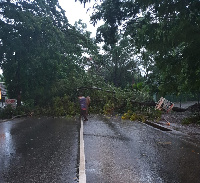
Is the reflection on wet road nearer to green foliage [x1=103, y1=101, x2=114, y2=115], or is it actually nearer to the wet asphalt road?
the wet asphalt road

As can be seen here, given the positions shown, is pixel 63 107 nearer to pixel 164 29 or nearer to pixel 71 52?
pixel 71 52

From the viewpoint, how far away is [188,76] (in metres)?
11.9

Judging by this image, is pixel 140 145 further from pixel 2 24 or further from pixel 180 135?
pixel 2 24

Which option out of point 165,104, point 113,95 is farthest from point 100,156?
point 113,95

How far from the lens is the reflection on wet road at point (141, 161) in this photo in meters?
5.09

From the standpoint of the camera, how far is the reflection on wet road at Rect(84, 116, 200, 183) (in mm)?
5092

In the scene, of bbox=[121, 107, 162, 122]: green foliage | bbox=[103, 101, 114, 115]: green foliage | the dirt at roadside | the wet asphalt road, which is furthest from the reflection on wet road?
bbox=[103, 101, 114, 115]: green foliage

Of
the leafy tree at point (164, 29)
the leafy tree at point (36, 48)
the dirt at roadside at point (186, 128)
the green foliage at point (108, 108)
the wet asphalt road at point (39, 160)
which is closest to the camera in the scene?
the wet asphalt road at point (39, 160)

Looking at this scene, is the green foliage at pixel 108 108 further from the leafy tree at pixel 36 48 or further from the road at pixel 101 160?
the road at pixel 101 160

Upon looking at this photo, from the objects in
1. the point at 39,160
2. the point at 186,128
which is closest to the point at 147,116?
the point at 186,128

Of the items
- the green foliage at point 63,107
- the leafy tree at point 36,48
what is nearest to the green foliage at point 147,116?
the green foliage at point 63,107

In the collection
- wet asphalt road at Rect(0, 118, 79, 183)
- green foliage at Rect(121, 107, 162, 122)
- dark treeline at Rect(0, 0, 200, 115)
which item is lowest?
green foliage at Rect(121, 107, 162, 122)

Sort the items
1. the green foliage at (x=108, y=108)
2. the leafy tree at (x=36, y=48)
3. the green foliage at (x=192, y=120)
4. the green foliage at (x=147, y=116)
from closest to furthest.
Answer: the green foliage at (x=192, y=120)
the green foliage at (x=147, y=116)
the leafy tree at (x=36, y=48)
the green foliage at (x=108, y=108)

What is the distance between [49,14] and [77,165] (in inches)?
795
